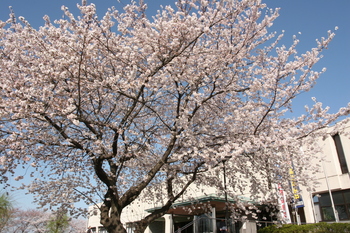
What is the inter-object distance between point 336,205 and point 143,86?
18170 mm

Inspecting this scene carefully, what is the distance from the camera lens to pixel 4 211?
39.2 feet

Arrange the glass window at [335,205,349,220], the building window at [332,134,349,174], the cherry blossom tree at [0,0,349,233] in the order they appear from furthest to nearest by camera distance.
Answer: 1. the building window at [332,134,349,174]
2. the glass window at [335,205,349,220]
3. the cherry blossom tree at [0,0,349,233]

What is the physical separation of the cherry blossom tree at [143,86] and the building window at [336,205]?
41.8 feet

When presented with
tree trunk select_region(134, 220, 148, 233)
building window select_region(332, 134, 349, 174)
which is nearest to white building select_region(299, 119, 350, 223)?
building window select_region(332, 134, 349, 174)

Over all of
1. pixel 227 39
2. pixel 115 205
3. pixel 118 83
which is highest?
pixel 227 39

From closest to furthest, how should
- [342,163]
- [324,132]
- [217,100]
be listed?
[324,132] → [217,100] → [342,163]

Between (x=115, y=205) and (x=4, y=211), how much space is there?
7.75m

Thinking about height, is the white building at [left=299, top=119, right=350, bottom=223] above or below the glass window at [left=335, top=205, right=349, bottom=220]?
above

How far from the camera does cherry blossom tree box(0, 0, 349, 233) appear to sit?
6715mm

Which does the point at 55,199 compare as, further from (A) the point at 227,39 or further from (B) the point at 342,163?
(B) the point at 342,163

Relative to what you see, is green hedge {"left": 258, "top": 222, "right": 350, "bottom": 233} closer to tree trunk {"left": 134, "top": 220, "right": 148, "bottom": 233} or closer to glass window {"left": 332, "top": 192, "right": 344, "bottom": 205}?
glass window {"left": 332, "top": 192, "right": 344, "bottom": 205}

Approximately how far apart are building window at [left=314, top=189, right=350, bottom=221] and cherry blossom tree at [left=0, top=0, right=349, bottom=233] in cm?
1274

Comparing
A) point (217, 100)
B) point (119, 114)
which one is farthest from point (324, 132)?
point (119, 114)

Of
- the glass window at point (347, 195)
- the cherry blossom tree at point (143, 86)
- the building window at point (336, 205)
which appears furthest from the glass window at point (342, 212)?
the cherry blossom tree at point (143, 86)
